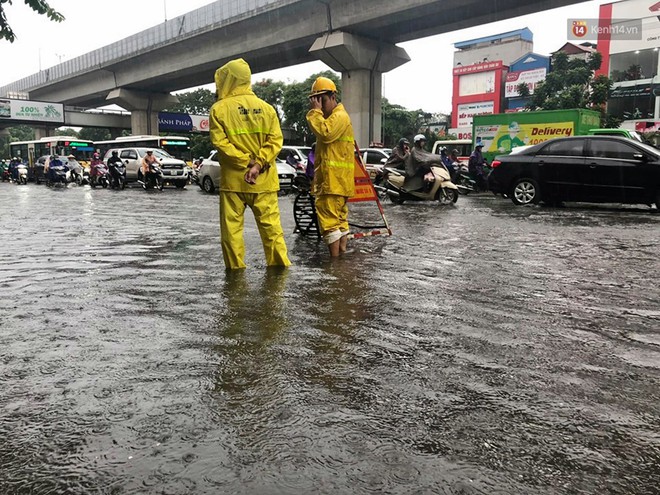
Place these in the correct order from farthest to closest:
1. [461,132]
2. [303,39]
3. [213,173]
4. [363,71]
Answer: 1. [461,132]
2. [363,71]
3. [303,39]
4. [213,173]

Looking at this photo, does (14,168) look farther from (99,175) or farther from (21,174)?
(99,175)

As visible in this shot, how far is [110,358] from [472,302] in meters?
2.47

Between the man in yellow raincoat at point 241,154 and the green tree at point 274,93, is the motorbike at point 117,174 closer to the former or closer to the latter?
the man in yellow raincoat at point 241,154

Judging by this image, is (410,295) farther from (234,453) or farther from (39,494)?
(39,494)

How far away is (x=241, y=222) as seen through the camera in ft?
17.4

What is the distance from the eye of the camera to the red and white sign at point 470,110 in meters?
64.2

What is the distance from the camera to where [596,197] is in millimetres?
11469

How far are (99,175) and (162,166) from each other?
3543 millimetres

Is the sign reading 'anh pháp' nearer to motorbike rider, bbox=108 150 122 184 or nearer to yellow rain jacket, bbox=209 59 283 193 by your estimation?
motorbike rider, bbox=108 150 122 184

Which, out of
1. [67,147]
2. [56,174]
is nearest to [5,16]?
[56,174]

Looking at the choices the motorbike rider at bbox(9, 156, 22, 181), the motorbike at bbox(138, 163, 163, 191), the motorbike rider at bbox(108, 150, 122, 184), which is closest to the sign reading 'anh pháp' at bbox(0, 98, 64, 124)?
the motorbike rider at bbox(9, 156, 22, 181)

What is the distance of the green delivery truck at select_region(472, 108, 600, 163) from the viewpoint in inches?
790

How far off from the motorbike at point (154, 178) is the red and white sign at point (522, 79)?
44336 mm

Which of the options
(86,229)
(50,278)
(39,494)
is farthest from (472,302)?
(86,229)
